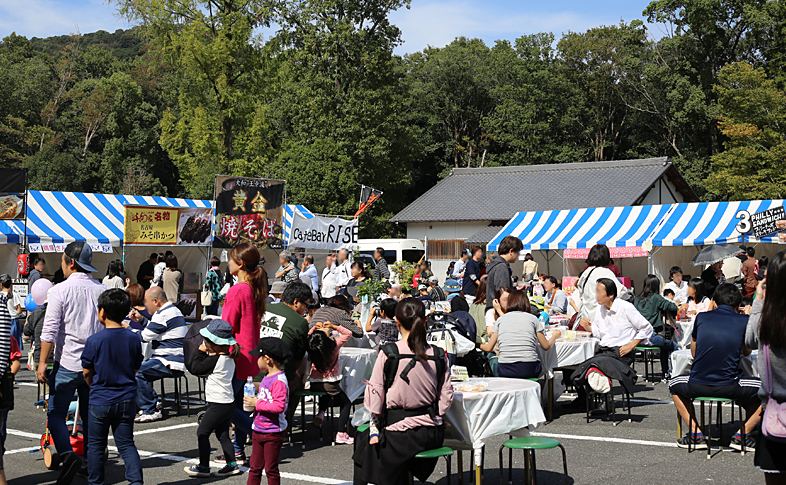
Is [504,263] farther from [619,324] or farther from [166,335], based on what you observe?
[166,335]

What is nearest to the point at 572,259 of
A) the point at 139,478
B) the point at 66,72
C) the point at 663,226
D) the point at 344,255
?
the point at 663,226

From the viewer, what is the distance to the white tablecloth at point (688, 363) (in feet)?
22.1

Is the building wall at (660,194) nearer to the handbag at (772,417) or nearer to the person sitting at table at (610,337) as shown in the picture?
the person sitting at table at (610,337)

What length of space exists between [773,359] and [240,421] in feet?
14.1

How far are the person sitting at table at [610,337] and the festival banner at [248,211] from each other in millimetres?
7281

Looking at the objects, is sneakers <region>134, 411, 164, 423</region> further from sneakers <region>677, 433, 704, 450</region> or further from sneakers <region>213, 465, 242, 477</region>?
→ sneakers <region>677, 433, 704, 450</region>

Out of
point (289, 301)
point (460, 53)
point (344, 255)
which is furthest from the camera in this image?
point (460, 53)

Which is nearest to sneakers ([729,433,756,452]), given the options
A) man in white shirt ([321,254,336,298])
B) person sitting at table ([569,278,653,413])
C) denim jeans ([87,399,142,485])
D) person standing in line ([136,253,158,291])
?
person sitting at table ([569,278,653,413])

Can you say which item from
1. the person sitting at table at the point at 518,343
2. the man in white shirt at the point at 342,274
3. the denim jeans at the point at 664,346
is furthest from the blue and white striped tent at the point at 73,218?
the denim jeans at the point at 664,346

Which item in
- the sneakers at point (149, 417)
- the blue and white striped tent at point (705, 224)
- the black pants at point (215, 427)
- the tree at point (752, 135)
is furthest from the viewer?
the tree at point (752, 135)

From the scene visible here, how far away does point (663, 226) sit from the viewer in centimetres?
2077

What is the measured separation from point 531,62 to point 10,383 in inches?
1741

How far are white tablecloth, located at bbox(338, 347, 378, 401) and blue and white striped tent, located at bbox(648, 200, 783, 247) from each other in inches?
567

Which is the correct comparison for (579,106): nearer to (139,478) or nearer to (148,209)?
(148,209)
